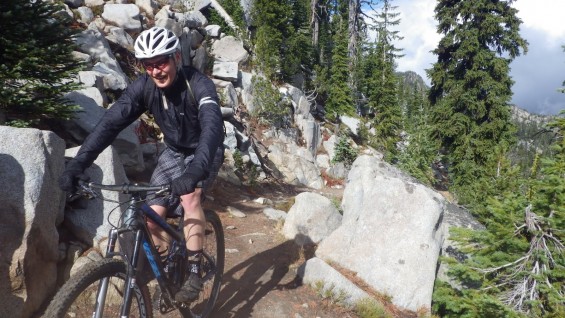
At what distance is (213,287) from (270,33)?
28946mm

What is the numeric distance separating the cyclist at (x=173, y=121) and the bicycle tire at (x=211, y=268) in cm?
79

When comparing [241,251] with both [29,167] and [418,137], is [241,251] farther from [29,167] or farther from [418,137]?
[418,137]

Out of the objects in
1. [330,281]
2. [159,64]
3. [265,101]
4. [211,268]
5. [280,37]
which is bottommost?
[330,281]

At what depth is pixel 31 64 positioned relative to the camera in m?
5.64

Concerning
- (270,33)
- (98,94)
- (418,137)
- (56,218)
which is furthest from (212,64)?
(56,218)

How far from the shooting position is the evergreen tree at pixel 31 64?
555cm

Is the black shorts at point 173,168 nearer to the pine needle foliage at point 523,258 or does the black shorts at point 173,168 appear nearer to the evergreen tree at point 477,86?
the pine needle foliage at point 523,258

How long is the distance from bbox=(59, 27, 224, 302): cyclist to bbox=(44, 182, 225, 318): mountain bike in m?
0.12

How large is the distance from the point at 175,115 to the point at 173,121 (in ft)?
0.29

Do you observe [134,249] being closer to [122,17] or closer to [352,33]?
[122,17]

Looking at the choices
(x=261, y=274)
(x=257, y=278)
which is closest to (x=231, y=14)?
(x=261, y=274)

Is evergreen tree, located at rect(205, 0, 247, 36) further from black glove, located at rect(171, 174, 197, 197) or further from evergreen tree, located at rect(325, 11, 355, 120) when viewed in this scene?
black glove, located at rect(171, 174, 197, 197)

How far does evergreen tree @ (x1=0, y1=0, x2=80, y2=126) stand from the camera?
18.2 feet

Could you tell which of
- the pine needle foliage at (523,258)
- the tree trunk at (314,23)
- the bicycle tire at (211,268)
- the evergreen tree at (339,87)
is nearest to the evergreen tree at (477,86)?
the evergreen tree at (339,87)
